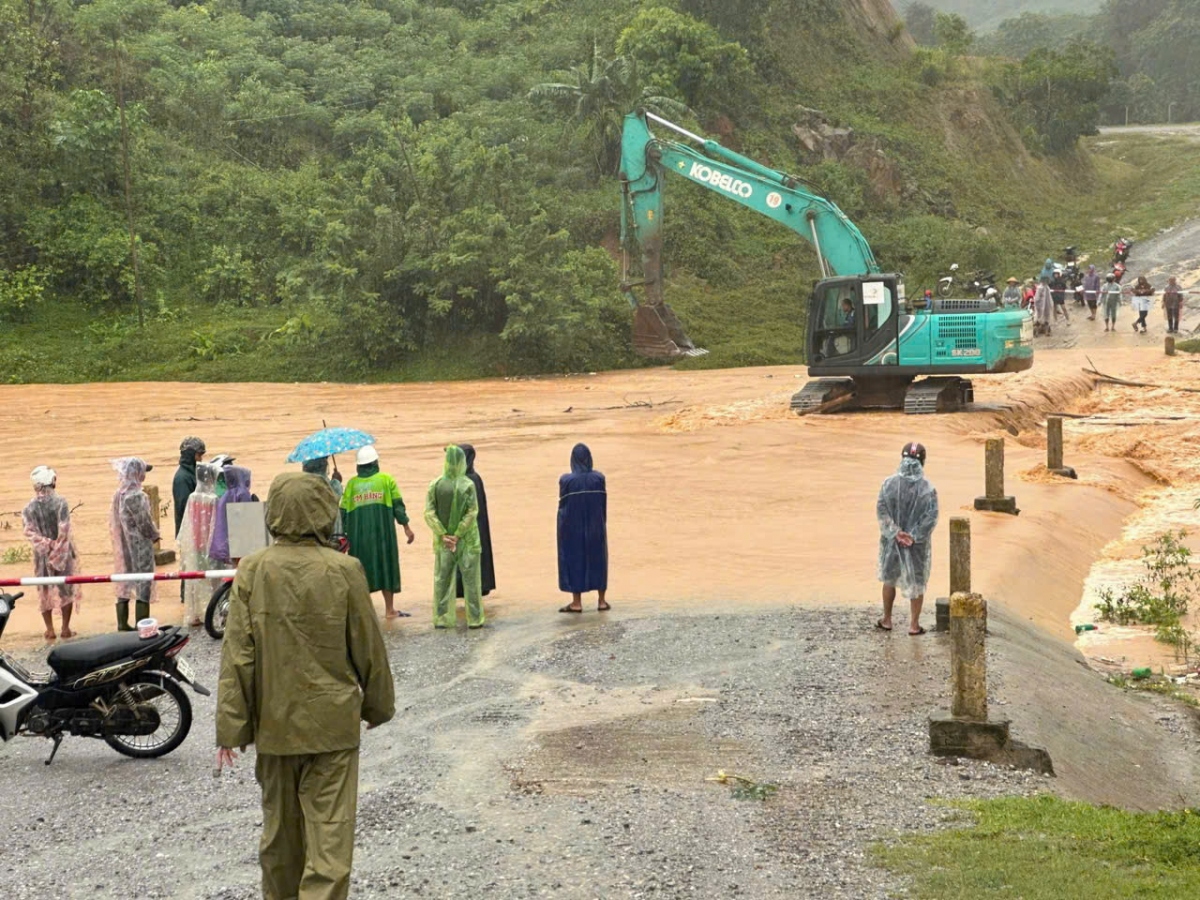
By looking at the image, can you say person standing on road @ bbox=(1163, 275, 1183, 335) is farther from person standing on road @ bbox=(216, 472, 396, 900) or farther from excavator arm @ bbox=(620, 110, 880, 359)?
person standing on road @ bbox=(216, 472, 396, 900)

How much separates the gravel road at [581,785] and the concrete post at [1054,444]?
11.2m

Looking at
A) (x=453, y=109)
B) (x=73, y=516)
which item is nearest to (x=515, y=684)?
(x=73, y=516)

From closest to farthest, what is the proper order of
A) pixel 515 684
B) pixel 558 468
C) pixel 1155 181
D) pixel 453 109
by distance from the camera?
pixel 515 684 → pixel 558 468 → pixel 453 109 → pixel 1155 181

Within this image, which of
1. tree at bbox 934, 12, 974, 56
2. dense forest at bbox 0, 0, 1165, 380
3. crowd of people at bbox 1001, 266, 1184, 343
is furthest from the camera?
tree at bbox 934, 12, 974, 56

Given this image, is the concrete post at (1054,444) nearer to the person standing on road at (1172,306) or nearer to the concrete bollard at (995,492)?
the concrete bollard at (995,492)

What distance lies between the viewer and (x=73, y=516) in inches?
786

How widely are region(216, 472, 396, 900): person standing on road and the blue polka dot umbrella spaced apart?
6.19m

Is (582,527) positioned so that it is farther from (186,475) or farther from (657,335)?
(657,335)

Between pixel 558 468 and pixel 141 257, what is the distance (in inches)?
899

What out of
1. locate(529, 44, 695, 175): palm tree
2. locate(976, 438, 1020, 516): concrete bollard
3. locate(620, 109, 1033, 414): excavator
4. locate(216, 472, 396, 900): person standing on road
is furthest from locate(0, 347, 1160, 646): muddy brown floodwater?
locate(529, 44, 695, 175): palm tree

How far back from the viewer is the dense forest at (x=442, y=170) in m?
37.2

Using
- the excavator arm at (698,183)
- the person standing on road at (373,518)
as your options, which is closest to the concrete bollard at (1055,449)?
the excavator arm at (698,183)

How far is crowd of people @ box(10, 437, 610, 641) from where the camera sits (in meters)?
12.8

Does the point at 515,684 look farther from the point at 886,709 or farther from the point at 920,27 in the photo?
the point at 920,27
